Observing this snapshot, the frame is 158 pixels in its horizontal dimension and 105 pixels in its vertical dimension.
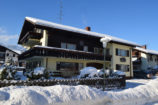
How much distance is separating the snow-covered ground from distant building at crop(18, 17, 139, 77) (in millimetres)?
9837

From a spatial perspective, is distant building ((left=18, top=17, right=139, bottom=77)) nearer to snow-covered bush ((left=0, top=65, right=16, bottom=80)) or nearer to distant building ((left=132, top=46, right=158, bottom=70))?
snow-covered bush ((left=0, top=65, right=16, bottom=80))

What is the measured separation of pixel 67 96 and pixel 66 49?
1231cm

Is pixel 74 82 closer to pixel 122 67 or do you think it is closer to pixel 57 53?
pixel 57 53

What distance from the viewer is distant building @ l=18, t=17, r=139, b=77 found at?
1620 cm

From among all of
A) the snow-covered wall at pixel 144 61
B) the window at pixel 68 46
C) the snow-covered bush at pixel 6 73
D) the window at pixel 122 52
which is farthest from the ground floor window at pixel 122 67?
the snow-covered bush at pixel 6 73

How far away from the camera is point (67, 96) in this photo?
5551 millimetres

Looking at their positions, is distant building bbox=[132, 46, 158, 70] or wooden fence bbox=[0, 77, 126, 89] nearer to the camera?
wooden fence bbox=[0, 77, 126, 89]

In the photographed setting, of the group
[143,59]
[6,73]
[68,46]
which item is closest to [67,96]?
[6,73]

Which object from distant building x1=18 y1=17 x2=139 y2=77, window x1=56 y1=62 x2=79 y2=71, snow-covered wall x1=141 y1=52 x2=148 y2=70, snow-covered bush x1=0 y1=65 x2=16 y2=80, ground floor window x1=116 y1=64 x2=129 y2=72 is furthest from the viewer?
snow-covered wall x1=141 y1=52 x2=148 y2=70

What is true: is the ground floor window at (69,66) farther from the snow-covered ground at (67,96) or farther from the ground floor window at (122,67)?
the snow-covered ground at (67,96)

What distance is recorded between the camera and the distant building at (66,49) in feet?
53.2

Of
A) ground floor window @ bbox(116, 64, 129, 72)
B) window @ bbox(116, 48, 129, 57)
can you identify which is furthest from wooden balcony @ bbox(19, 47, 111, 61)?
window @ bbox(116, 48, 129, 57)

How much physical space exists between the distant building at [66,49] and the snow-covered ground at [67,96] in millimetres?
9837

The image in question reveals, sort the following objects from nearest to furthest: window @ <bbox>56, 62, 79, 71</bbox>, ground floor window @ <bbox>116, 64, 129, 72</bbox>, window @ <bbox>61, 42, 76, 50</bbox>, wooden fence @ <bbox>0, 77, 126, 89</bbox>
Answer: wooden fence @ <bbox>0, 77, 126, 89</bbox>
window @ <bbox>56, 62, 79, 71</bbox>
window @ <bbox>61, 42, 76, 50</bbox>
ground floor window @ <bbox>116, 64, 129, 72</bbox>
